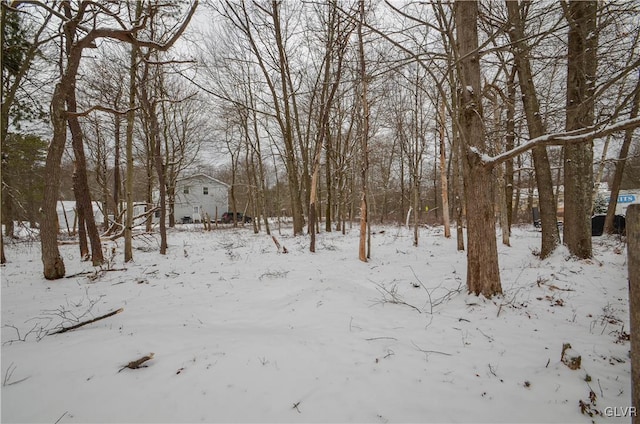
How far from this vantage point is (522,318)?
11.3ft

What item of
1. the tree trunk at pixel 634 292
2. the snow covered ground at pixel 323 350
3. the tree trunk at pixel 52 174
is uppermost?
the tree trunk at pixel 52 174

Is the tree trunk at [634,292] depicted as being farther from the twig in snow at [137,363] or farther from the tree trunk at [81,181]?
the tree trunk at [81,181]

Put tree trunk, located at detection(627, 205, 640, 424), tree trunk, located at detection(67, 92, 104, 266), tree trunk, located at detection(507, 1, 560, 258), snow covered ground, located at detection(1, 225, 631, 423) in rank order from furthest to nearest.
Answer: tree trunk, located at detection(67, 92, 104, 266) → tree trunk, located at detection(507, 1, 560, 258) → snow covered ground, located at detection(1, 225, 631, 423) → tree trunk, located at detection(627, 205, 640, 424)

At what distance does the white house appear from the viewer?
3547cm

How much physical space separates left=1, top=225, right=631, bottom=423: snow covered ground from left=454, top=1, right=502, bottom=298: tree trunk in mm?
474

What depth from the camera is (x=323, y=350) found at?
2.78 metres

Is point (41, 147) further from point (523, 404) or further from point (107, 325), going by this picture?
point (523, 404)

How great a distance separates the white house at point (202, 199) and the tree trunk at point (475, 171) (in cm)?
3433

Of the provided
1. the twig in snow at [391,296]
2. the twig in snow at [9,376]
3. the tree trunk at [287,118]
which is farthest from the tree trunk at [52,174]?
the twig in snow at [391,296]

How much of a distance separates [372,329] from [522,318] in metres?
2.06

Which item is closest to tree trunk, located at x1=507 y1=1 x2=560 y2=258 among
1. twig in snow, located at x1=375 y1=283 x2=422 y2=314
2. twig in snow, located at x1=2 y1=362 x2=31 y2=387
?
twig in snow, located at x1=375 y1=283 x2=422 y2=314

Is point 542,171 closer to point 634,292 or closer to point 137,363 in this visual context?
point 634,292

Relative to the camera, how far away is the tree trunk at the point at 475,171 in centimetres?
382

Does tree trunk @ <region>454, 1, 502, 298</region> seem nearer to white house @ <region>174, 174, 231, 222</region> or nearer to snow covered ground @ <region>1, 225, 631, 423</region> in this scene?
snow covered ground @ <region>1, 225, 631, 423</region>
